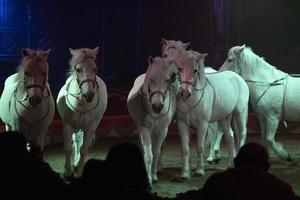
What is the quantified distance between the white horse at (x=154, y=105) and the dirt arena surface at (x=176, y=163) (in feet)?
1.30

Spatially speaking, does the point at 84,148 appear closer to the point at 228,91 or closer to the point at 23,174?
the point at 228,91

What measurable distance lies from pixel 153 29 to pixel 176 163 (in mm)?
9920

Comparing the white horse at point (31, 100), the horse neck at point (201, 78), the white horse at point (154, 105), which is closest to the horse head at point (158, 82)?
the white horse at point (154, 105)

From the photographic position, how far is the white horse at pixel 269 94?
10.7 m

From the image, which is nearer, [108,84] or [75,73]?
[75,73]

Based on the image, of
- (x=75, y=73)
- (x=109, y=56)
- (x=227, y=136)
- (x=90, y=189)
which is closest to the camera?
(x=90, y=189)

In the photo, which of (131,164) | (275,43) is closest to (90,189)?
(131,164)

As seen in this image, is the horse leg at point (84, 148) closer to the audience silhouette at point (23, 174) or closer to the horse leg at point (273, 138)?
the horse leg at point (273, 138)

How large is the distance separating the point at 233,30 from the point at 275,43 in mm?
1555

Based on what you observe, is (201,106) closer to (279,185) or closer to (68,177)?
(68,177)

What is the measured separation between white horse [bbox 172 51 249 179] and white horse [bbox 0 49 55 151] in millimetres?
2097

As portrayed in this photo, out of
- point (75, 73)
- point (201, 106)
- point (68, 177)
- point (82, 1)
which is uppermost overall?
point (82, 1)

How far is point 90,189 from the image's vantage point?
12.9 ft

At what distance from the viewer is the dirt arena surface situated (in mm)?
8883
